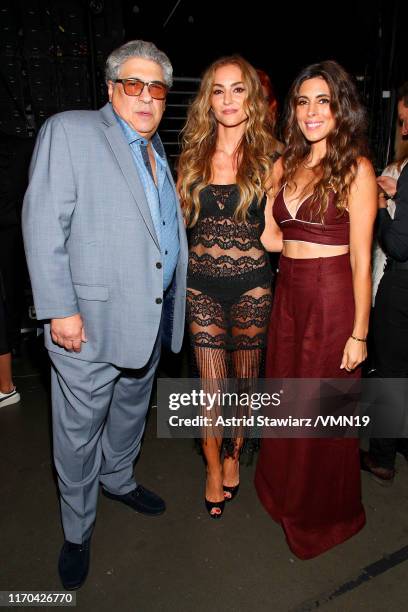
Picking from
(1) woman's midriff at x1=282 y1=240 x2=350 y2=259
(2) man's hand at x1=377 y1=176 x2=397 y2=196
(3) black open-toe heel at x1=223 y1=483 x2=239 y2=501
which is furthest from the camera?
(3) black open-toe heel at x1=223 y1=483 x2=239 y2=501

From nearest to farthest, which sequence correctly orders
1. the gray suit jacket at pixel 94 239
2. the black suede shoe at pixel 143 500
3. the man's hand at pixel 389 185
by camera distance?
1. the gray suit jacket at pixel 94 239
2. the man's hand at pixel 389 185
3. the black suede shoe at pixel 143 500

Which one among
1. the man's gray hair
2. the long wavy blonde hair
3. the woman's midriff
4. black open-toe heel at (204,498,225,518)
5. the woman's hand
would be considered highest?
the man's gray hair

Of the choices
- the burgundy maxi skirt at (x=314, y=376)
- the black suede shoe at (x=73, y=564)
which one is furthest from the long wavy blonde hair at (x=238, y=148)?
the black suede shoe at (x=73, y=564)

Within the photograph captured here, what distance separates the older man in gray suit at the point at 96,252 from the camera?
1548 millimetres

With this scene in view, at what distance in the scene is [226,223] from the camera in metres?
2.06

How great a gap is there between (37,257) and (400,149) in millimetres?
1851

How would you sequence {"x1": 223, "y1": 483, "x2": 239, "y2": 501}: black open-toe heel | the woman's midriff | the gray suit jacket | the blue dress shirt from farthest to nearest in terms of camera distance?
{"x1": 223, "y1": 483, "x2": 239, "y2": 501}: black open-toe heel, the woman's midriff, the blue dress shirt, the gray suit jacket

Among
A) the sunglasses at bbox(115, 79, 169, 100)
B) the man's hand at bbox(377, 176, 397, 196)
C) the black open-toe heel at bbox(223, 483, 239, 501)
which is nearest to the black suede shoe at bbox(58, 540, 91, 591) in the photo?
the black open-toe heel at bbox(223, 483, 239, 501)

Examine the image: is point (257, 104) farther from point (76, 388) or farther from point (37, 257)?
point (76, 388)

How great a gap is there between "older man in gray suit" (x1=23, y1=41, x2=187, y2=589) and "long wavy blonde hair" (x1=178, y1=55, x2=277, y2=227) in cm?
24

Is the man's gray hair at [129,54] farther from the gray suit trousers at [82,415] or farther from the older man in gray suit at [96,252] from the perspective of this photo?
the gray suit trousers at [82,415]

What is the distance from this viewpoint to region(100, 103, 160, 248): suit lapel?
162 cm

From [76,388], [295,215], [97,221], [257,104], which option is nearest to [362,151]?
[295,215]

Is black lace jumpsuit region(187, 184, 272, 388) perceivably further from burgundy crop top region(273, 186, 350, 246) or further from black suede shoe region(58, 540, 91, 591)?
black suede shoe region(58, 540, 91, 591)
